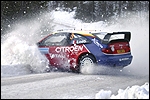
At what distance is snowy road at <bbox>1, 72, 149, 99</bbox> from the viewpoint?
710 centimetres

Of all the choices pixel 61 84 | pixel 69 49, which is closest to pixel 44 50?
pixel 69 49

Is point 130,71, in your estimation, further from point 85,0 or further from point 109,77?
point 85,0

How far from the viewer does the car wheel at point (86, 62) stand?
10.1 meters

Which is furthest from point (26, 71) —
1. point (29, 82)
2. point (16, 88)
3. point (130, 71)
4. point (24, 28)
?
point (24, 28)

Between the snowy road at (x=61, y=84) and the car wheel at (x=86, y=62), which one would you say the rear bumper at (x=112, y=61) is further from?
the snowy road at (x=61, y=84)

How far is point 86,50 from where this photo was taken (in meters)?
10.1

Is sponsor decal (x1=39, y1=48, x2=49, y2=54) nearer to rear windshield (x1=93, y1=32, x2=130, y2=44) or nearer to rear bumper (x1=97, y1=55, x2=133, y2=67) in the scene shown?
rear windshield (x1=93, y1=32, x2=130, y2=44)

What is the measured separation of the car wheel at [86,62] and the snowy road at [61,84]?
0.35 metres

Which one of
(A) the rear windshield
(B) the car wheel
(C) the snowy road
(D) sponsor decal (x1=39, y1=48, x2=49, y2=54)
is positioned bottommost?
(C) the snowy road

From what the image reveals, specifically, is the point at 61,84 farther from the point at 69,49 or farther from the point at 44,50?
the point at 44,50

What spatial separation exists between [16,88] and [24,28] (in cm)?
1146

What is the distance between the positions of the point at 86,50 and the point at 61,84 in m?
2.14

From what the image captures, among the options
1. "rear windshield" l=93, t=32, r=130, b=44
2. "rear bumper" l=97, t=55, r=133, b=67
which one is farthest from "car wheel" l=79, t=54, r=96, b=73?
"rear windshield" l=93, t=32, r=130, b=44

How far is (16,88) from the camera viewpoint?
25.7 feet
